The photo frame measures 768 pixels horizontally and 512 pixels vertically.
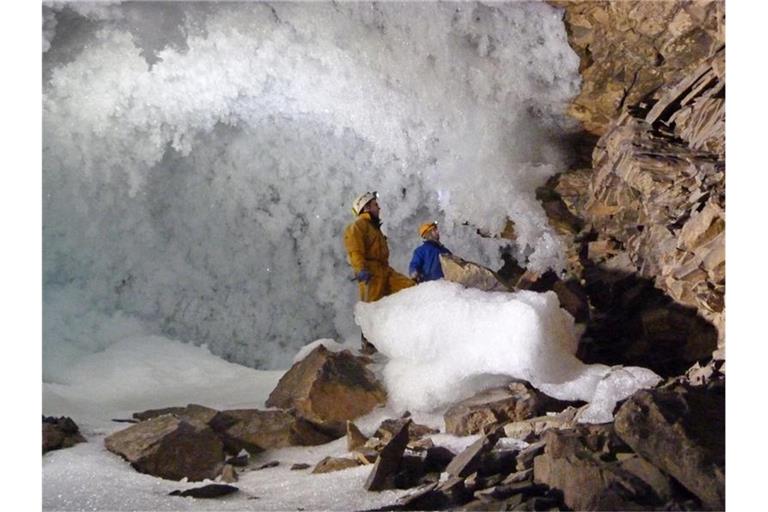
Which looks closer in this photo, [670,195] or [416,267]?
[670,195]

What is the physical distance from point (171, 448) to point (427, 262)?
1538 millimetres

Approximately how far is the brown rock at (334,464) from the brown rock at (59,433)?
0.99 meters

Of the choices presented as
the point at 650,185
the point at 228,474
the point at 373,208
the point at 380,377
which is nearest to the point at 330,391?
the point at 380,377

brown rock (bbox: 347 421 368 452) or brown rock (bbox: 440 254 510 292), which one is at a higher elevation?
brown rock (bbox: 440 254 510 292)

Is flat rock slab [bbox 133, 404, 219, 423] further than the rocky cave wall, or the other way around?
the rocky cave wall

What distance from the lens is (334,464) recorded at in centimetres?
266

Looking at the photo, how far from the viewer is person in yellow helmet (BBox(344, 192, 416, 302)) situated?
3.62 metres

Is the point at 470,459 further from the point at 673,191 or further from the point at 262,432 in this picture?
the point at 673,191

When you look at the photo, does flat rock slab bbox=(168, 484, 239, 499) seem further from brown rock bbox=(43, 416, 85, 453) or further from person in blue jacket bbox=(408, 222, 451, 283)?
person in blue jacket bbox=(408, 222, 451, 283)

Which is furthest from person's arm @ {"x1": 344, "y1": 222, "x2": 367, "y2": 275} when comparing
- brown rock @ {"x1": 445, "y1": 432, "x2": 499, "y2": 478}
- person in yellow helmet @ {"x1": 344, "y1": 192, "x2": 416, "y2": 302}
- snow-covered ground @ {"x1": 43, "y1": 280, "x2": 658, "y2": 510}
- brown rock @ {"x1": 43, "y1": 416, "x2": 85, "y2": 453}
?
brown rock @ {"x1": 43, "y1": 416, "x2": 85, "y2": 453}

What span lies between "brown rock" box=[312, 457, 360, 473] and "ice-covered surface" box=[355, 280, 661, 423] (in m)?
0.48
